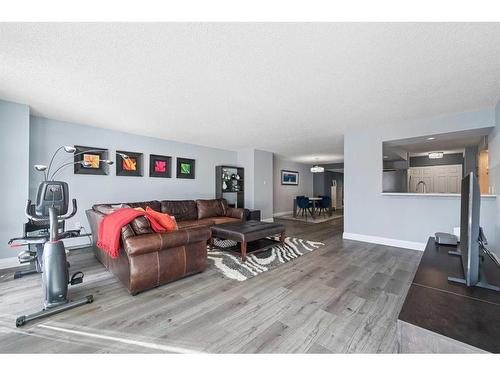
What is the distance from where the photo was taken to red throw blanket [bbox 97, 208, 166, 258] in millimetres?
2165

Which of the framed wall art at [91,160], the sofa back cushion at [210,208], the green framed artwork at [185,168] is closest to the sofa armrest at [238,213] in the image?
the sofa back cushion at [210,208]

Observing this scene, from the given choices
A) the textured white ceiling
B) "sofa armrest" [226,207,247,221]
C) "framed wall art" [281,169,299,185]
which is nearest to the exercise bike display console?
the textured white ceiling

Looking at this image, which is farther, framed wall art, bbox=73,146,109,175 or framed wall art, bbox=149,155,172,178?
framed wall art, bbox=149,155,172,178

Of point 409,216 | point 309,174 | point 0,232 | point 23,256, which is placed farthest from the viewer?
point 309,174

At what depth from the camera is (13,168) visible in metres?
2.98

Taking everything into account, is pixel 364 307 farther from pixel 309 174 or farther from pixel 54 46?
pixel 309 174

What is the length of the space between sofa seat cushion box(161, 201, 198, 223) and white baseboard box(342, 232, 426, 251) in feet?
11.1

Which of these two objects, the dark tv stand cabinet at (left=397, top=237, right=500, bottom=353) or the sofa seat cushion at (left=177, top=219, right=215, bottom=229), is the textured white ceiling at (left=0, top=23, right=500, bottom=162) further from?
the sofa seat cushion at (left=177, top=219, right=215, bottom=229)

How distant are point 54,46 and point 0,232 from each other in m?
2.84

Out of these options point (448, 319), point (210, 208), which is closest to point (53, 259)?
point (448, 319)

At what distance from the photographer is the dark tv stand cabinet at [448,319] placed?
679 millimetres

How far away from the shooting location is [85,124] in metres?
3.96
